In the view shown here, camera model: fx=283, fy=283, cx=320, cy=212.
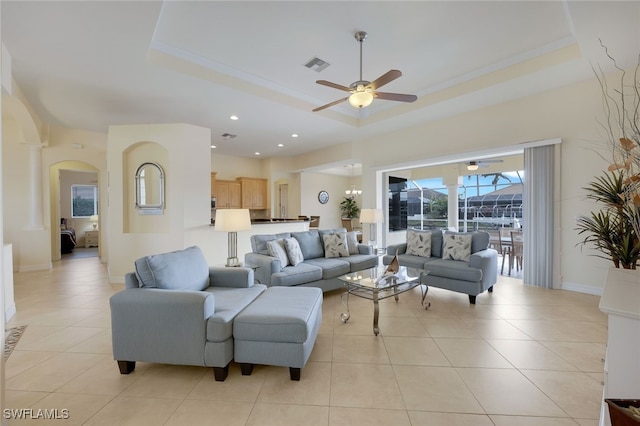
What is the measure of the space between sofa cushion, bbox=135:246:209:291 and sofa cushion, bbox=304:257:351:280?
1645mm

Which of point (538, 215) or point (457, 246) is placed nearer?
point (457, 246)

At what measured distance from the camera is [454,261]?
425 centimetres

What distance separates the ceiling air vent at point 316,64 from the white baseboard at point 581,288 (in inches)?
195

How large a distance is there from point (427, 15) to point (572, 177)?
3.40m

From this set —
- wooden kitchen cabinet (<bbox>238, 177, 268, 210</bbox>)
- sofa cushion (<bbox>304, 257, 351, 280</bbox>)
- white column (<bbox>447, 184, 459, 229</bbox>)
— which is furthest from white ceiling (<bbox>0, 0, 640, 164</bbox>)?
wooden kitchen cabinet (<bbox>238, 177, 268, 210</bbox>)

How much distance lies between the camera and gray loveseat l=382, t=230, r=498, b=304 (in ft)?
12.6

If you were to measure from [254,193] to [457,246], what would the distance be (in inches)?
271

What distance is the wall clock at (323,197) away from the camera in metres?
11.1

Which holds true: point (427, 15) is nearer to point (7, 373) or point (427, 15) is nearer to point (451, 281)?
point (451, 281)

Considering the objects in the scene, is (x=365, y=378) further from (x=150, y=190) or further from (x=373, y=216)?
(x=150, y=190)

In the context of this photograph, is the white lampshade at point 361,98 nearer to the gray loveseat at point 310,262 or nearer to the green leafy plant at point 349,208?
the gray loveseat at point 310,262

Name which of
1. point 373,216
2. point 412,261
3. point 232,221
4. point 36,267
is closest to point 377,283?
point 412,261

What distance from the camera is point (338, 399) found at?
197 cm

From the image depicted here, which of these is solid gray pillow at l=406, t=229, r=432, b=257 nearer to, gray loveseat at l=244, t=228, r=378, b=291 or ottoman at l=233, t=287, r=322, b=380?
gray loveseat at l=244, t=228, r=378, b=291
